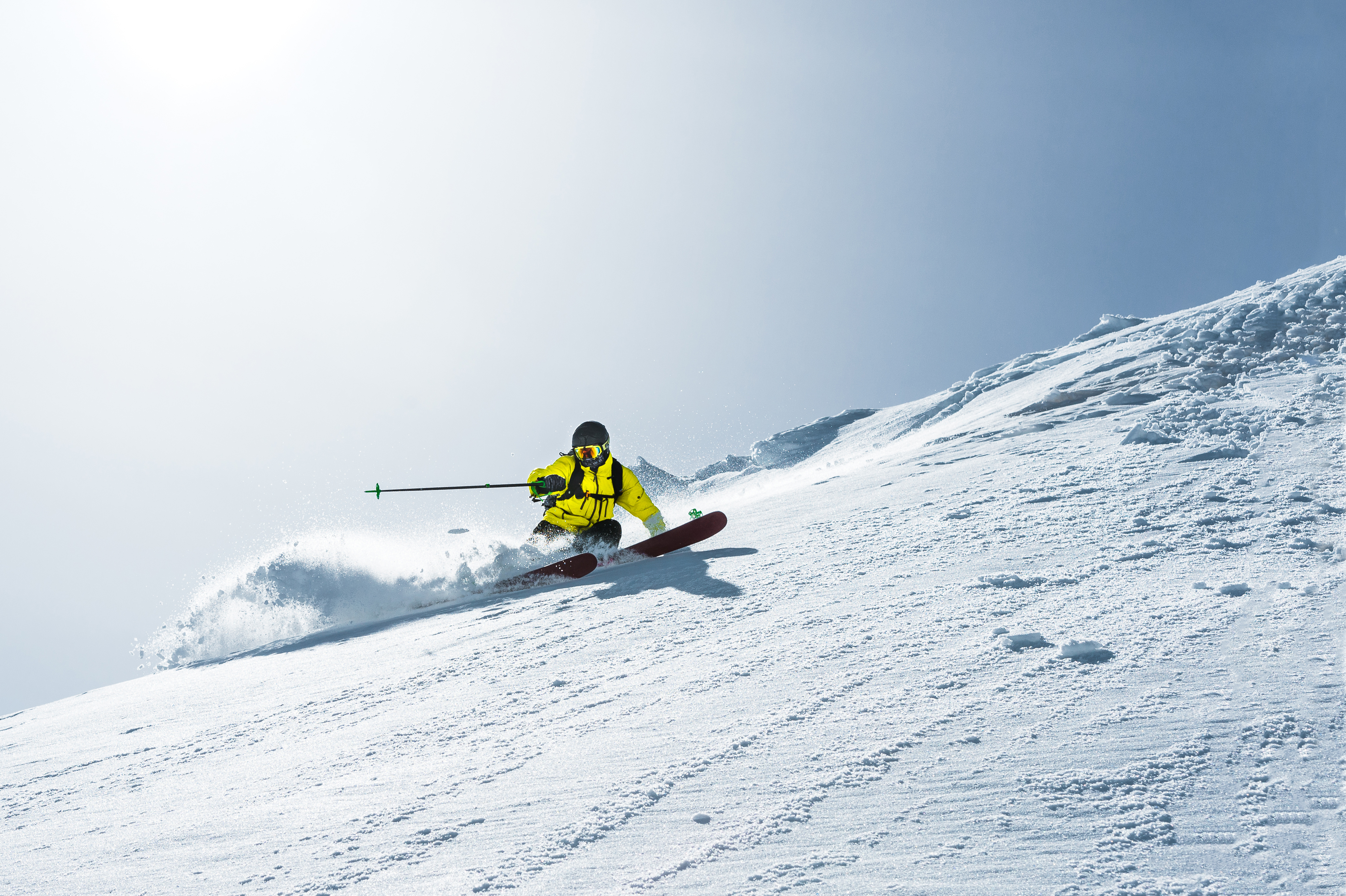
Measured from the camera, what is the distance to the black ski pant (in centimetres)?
857

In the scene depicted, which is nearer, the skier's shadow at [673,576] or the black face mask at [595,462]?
the skier's shadow at [673,576]

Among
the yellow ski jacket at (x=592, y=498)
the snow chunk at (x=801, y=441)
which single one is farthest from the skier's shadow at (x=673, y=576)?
the snow chunk at (x=801, y=441)

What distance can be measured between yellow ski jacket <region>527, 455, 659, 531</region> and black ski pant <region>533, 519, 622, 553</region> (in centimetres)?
4

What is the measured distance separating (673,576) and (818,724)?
3619 mm

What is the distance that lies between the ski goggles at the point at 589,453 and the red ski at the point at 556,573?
40.7 inches

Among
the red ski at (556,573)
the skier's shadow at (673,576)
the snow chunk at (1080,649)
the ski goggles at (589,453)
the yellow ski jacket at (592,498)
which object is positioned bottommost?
the snow chunk at (1080,649)

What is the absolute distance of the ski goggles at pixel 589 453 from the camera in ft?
27.1

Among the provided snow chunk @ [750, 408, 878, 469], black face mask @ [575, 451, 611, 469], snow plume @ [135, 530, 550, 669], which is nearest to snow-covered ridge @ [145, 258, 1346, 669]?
snow plume @ [135, 530, 550, 669]

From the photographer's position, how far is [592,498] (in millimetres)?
8523

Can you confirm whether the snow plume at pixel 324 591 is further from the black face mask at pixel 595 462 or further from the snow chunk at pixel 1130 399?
the snow chunk at pixel 1130 399

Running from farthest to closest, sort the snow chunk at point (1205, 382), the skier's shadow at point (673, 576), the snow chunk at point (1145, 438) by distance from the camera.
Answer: the snow chunk at point (1205, 382) → the snow chunk at point (1145, 438) → the skier's shadow at point (673, 576)

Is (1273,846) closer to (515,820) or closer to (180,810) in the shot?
(515,820)

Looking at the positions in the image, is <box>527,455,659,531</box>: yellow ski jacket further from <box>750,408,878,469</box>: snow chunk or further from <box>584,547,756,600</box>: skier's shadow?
<box>750,408,878,469</box>: snow chunk

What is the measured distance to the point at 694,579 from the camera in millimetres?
6516
